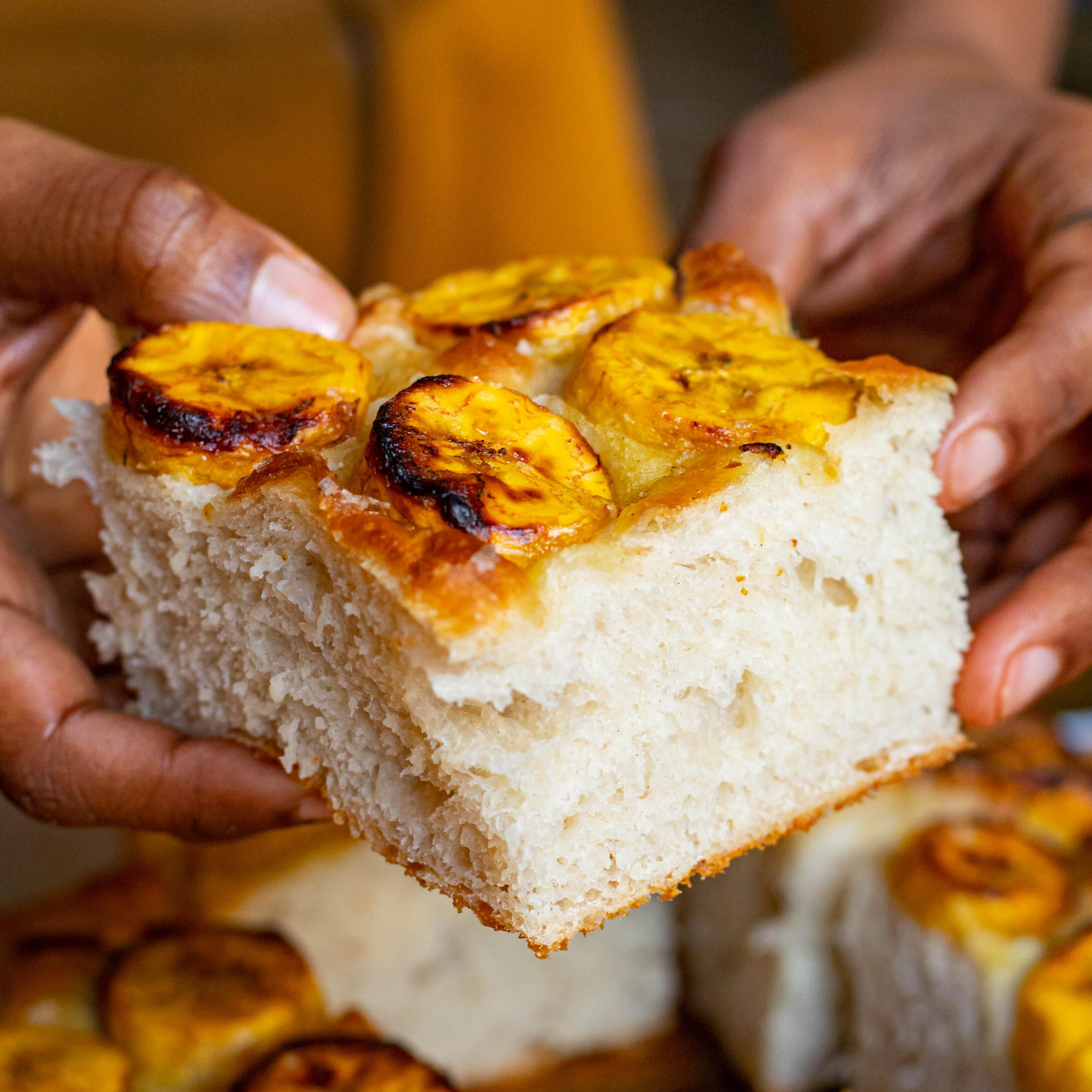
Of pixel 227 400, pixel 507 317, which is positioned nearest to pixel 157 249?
pixel 227 400

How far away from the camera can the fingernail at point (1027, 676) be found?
158 centimetres

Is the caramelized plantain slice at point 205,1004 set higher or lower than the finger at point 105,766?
lower

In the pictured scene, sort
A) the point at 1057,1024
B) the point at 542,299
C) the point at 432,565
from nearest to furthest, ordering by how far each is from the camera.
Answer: the point at 432,565 → the point at 542,299 → the point at 1057,1024

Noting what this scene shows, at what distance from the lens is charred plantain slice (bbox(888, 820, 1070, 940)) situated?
5.74ft

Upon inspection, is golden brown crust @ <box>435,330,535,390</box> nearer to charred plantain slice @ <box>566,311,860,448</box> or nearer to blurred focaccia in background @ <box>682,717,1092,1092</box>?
charred plantain slice @ <box>566,311,860,448</box>

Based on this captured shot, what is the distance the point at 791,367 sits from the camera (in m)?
1.36

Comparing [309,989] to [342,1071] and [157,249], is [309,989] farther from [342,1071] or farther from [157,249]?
[157,249]

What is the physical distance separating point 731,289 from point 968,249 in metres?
0.93

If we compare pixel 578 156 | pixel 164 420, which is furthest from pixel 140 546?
pixel 578 156

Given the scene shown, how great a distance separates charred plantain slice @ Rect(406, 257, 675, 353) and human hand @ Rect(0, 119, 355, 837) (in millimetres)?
136

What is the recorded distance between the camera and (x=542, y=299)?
1.47 meters

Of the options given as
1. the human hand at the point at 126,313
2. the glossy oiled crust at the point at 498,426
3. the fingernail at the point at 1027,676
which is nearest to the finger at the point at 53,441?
the human hand at the point at 126,313

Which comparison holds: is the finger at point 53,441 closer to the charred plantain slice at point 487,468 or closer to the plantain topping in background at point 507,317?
the plantain topping in background at point 507,317

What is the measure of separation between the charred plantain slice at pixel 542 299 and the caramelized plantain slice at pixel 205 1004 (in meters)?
0.97
